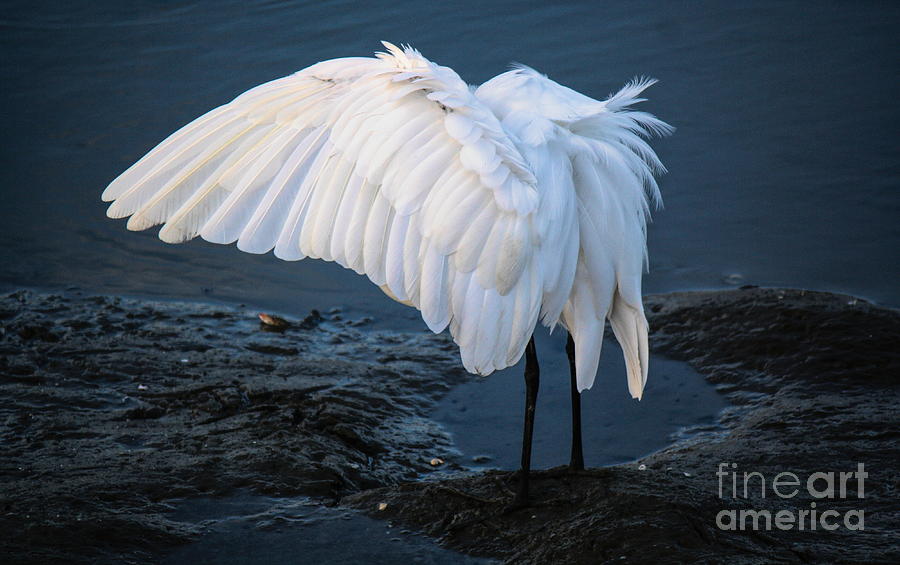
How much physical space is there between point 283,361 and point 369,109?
2.76m

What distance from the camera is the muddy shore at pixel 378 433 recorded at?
3936 mm

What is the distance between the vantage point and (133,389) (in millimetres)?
5770

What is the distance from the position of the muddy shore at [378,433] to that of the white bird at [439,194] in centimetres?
55

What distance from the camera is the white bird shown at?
3.57m

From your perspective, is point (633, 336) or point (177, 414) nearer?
point (633, 336)

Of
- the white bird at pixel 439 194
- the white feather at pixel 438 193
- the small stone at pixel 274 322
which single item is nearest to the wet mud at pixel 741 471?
the white bird at pixel 439 194

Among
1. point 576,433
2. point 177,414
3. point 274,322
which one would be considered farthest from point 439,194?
point 274,322

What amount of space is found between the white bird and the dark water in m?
1.72

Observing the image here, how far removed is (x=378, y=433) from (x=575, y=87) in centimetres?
488

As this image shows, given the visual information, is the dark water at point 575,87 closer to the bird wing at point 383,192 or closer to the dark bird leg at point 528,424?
the dark bird leg at point 528,424

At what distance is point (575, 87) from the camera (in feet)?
29.9

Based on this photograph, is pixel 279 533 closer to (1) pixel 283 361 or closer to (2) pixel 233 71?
(1) pixel 283 361

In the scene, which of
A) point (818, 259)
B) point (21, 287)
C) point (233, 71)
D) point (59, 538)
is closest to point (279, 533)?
point (59, 538)

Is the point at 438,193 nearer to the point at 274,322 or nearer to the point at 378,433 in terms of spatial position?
the point at 378,433
